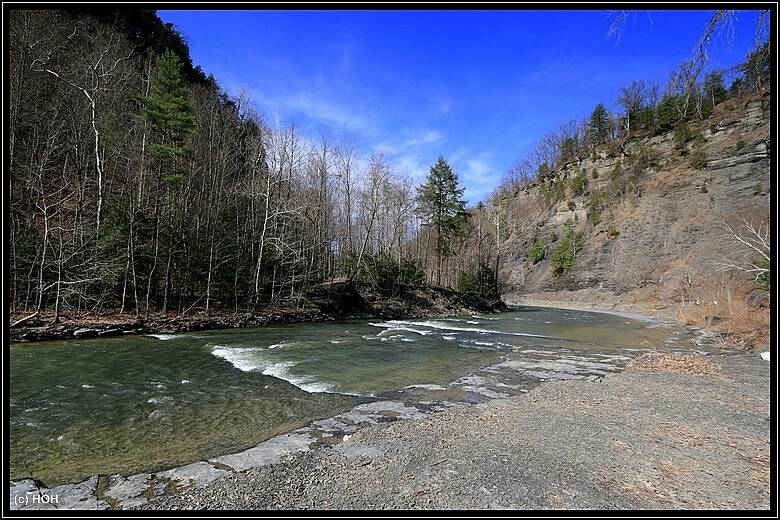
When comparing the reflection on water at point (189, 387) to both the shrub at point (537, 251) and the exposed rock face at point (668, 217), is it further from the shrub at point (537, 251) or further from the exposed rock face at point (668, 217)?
the shrub at point (537, 251)

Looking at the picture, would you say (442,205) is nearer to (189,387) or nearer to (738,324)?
(738,324)

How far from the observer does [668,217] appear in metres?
45.2

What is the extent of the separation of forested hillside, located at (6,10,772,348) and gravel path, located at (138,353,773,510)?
4.05 metres

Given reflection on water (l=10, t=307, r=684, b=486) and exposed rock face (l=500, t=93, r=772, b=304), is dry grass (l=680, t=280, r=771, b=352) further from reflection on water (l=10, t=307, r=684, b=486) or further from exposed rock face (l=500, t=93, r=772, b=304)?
exposed rock face (l=500, t=93, r=772, b=304)

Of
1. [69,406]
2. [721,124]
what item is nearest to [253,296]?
[69,406]

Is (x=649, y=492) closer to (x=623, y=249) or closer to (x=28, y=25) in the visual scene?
(x=28, y=25)

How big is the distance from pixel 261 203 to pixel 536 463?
1044 inches

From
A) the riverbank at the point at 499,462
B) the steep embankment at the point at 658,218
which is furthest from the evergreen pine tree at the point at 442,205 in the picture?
the riverbank at the point at 499,462

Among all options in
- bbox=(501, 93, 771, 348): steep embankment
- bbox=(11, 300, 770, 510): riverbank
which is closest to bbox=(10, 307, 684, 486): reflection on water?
bbox=(11, 300, 770, 510): riverbank

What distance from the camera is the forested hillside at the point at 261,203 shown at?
16922 mm

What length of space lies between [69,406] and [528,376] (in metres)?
9.88

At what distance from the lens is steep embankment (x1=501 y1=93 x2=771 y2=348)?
3806 centimetres

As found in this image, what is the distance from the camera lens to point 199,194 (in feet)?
80.2

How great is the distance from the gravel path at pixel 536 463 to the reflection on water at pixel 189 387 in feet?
5.24
